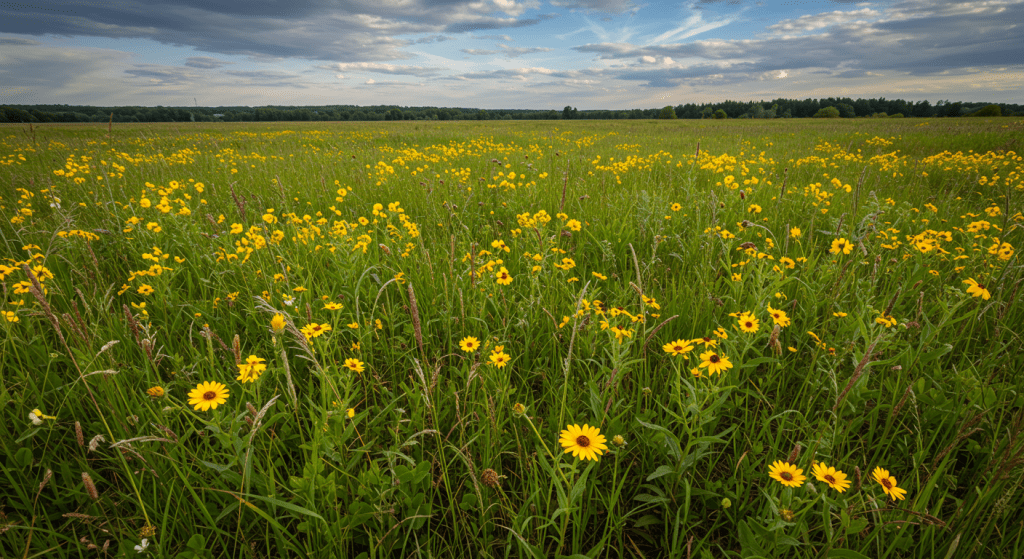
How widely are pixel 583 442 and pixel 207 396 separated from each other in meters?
1.16

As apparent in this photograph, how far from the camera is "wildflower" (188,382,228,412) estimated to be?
45.5 inches

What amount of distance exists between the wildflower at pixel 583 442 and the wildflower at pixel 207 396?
1.01m

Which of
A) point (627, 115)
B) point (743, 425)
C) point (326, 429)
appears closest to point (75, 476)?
point (326, 429)

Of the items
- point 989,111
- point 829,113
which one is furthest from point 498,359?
point 989,111

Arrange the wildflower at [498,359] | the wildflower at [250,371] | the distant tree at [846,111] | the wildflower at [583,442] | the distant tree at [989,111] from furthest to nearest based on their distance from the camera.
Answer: the distant tree at [846,111] → the distant tree at [989,111] → the wildflower at [498,359] → the wildflower at [250,371] → the wildflower at [583,442]

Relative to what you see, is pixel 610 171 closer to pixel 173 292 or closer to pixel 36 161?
pixel 173 292

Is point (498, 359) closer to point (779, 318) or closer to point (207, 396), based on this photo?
point (207, 396)

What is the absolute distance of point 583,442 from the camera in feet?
3.65

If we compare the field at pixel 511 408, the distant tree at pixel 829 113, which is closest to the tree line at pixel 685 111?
the distant tree at pixel 829 113

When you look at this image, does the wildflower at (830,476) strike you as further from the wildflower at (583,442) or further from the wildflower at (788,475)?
the wildflower at (583,442)

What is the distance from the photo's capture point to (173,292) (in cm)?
246

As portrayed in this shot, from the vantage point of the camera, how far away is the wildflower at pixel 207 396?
1155 millimetres

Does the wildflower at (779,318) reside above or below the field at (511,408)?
above

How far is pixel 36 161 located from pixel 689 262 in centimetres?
1240
